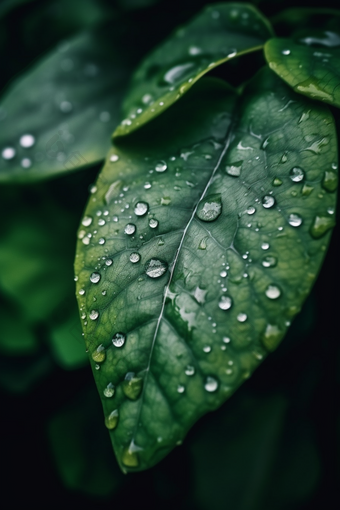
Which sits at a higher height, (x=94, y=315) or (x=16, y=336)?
(x=94, y=315)

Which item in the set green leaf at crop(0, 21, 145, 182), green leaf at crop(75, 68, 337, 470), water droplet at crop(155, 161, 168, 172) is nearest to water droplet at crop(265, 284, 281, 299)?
green leaf at crop(75, 68, 337, 470)

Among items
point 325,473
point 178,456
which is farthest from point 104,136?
point 325,473

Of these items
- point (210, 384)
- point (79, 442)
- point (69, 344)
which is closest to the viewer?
point (210, 384)

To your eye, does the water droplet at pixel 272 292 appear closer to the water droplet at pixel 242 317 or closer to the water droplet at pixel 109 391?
the water droplet at pixel 242 317

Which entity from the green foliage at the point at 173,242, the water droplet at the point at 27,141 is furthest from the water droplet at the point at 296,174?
the water droplet at the point at 27,141

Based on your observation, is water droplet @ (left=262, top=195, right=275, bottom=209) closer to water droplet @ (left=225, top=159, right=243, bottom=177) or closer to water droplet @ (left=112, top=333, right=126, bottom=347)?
water droplet @ (left=225, top=159, right=243, bottom=177)

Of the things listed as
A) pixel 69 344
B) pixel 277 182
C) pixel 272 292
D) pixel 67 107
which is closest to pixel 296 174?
pixel 277 182

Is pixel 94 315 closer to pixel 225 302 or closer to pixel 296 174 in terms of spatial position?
pixel 225 302
